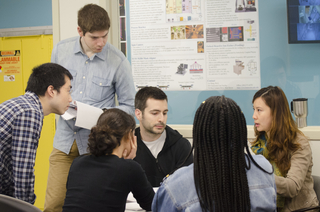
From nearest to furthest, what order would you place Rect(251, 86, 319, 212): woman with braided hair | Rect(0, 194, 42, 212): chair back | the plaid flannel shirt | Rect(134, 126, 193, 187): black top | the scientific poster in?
1. Rect(0, 194, 42, 212): chair back
2. the plaid flannel shirt
3. Rect(251, 86, 319, 212): woman with braided hair
4. Rect(134, 126, 193, 187): black top
5. the scientific poster

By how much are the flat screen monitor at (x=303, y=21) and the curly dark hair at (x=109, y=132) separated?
179 centimetres

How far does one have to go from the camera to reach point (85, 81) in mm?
2066

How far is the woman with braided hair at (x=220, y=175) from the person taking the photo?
98 cm

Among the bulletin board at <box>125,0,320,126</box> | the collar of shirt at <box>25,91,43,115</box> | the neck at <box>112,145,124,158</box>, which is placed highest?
the bulletin board at <box>125,0,320,126</box>

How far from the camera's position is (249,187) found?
3.30 ft

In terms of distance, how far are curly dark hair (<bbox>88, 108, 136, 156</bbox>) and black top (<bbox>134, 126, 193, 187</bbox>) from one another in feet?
1.92

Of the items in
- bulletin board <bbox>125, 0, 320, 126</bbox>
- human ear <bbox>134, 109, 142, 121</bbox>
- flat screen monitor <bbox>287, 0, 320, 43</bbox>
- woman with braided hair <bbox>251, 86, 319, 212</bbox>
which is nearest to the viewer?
woman with braided hair <bbox>251, 86, 319, 212</bbox>

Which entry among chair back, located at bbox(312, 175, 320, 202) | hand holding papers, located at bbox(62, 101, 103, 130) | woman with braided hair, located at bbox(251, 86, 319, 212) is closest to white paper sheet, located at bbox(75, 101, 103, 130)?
hand holding papers, located at bbox(62, 101, 103, 130)

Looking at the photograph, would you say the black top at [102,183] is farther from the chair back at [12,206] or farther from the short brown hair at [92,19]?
the short brown hair at [92,19]

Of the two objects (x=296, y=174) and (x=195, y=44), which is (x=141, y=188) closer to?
(x=296, y=174)

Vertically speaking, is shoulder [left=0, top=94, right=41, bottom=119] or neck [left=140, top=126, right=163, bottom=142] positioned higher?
shoulder [left=0, top=94, right=41, bottom=119]

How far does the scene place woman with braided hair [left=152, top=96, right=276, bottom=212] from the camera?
0.98m

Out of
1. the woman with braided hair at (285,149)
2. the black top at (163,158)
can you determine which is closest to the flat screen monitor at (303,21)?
the woman with braided hair at (285,149)

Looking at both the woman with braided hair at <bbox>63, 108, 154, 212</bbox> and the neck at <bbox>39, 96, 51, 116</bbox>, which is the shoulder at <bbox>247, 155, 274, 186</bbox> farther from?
the neck at <bbox>39, 96, 51, 116</bbox>
